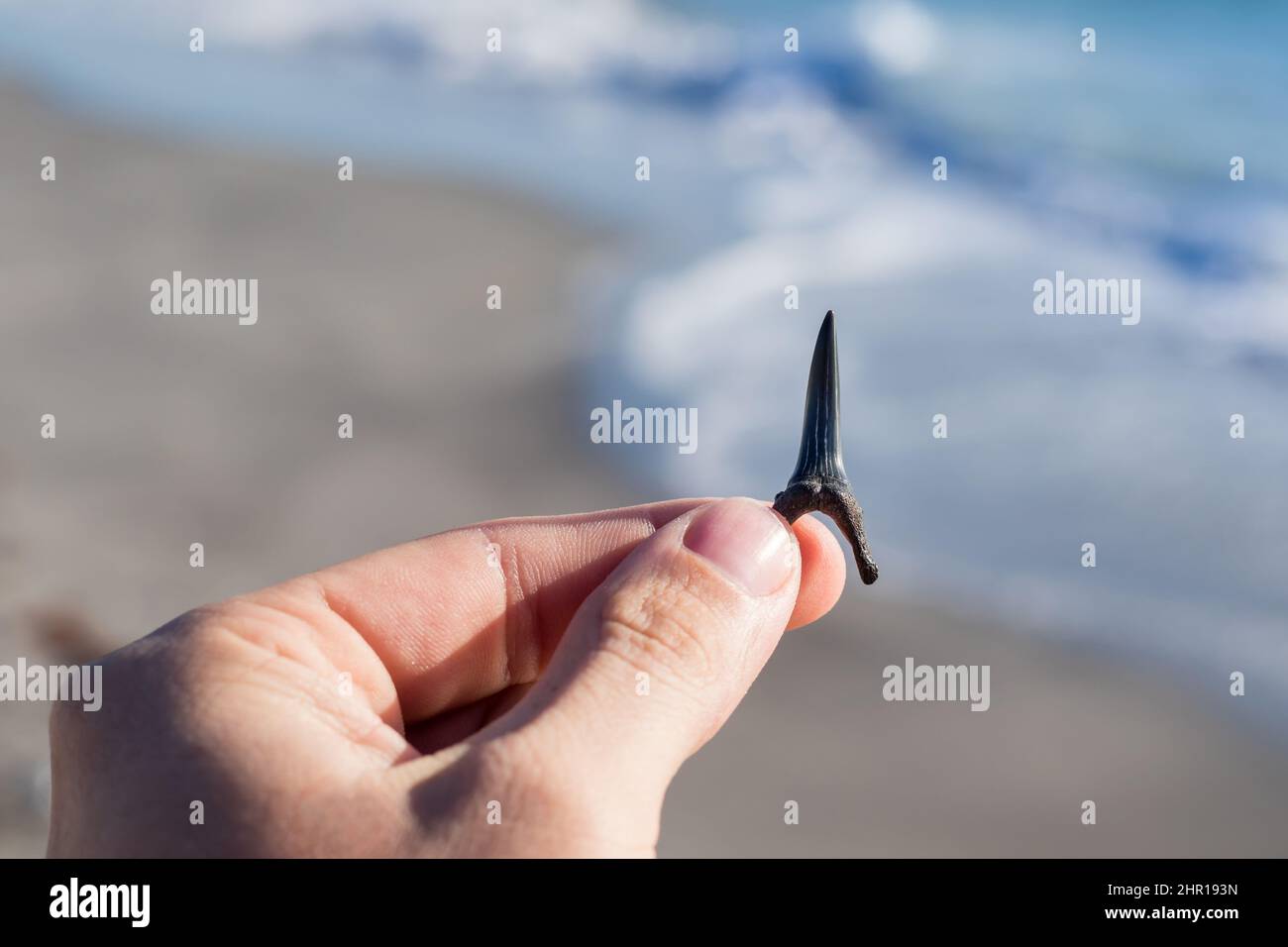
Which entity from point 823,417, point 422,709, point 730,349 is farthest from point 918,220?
→ point 422,709

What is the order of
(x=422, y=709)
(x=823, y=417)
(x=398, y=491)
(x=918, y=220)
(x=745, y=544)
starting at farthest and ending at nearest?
(x=918, y=220), (x=398, y=491), (x=823, y=417), (x=422, y=709), (x=745, y=544)

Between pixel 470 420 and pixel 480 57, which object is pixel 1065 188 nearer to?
pixel 480 57

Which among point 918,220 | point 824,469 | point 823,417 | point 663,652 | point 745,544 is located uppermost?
point 918,220

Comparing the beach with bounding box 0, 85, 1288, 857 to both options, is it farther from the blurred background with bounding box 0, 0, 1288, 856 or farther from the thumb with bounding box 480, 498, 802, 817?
the thumb with bounding box 480, 498, 802, 817

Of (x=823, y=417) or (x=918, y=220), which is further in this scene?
(x=918, y=220)

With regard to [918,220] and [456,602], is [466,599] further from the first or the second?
[918,220]

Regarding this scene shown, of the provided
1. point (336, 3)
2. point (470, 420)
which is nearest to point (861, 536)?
point (470, 420)

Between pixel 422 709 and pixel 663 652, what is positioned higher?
pixel 663 652
